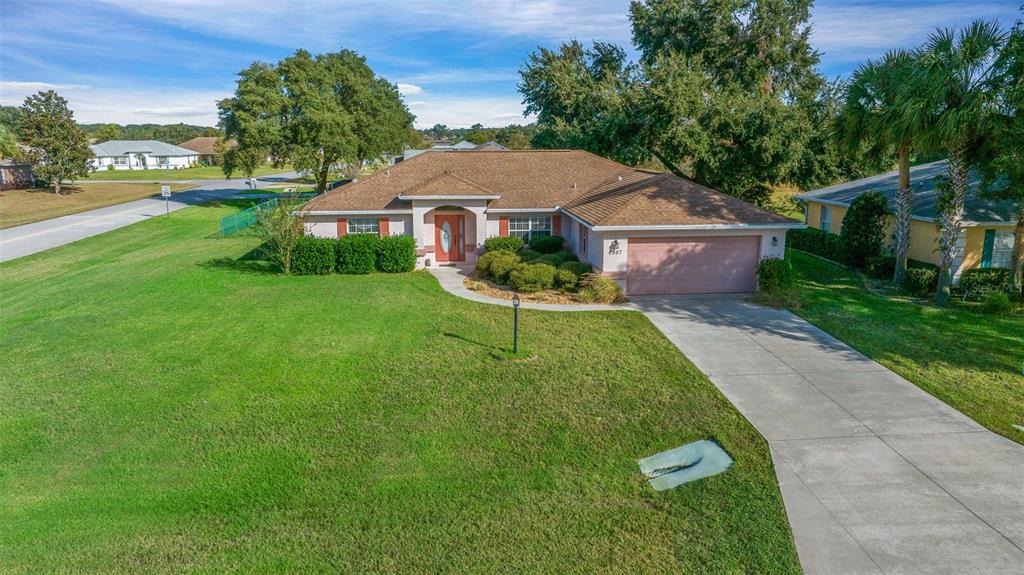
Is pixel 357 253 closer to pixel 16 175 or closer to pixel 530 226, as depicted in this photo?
pixel 530 226

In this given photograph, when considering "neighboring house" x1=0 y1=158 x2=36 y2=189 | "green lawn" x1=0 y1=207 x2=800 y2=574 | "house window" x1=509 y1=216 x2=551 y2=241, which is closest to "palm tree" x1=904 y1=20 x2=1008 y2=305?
"green lawn" x1=0 y1=207 x2=800 y2=574

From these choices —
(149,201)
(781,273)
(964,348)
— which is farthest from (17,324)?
(149,201)

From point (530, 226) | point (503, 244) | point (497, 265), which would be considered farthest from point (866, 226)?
point (497, 265)

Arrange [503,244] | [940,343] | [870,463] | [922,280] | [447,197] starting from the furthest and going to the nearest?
[503,244] → [447,197] → [922,280] → [940,343] → [870,463]

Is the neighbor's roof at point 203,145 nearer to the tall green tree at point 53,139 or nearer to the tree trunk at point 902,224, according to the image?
A: the tall green tree at point 53,139

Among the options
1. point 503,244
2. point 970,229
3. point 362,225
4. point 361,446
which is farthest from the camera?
point 362,225

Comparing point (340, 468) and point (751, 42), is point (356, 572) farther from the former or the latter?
point (751, 42)
